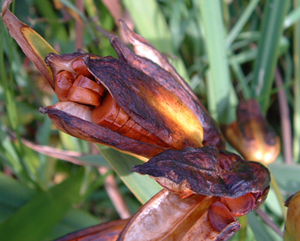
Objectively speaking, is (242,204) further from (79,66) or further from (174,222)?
(79,66)

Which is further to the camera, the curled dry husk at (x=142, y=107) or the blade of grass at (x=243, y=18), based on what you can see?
the blade of grass at (x=243, y=18)

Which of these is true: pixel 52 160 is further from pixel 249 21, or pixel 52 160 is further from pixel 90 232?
pixel 249 21

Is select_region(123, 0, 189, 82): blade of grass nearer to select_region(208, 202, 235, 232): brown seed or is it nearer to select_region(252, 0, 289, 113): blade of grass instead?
select_region(252, 0, 289, 113): blade of grass

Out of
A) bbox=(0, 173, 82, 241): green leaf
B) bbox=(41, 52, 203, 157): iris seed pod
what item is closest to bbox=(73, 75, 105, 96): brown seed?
bbox=(41, 52, 203, 157): iris seed pod

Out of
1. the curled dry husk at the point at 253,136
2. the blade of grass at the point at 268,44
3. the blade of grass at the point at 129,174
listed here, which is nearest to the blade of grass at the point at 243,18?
the blade of grass at the point at 268,44

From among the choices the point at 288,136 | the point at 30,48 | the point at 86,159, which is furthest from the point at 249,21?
the point at 30,48

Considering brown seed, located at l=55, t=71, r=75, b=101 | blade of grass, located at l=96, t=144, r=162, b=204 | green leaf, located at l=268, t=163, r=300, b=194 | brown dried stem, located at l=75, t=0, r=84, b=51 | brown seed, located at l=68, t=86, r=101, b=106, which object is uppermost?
brown dried stem, located at l=75, t=0, r=84, b=51

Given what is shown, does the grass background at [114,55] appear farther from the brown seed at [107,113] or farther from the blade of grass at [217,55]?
the brown seed at [107,113]
